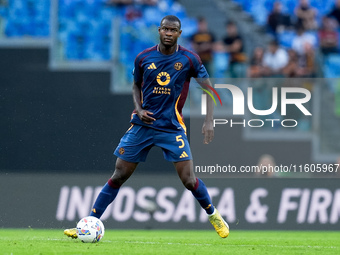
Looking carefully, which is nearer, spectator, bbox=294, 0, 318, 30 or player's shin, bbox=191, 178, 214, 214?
player's shin, bbox=191, 178, 214, 214

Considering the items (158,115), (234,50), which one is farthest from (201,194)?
(234,50)

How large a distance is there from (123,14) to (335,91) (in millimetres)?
5179

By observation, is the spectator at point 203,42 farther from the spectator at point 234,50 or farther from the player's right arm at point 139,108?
the player's right arm at point 139,108

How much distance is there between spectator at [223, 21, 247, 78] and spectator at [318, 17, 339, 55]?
1751 millimetres

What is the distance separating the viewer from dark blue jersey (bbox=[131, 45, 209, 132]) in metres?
7.06

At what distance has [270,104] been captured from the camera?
40.3 ft

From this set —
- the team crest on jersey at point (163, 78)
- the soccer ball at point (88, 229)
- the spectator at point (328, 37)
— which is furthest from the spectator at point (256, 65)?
the soccer ball at point (88, 229)

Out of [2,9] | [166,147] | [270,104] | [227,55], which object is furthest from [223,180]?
[2,9]

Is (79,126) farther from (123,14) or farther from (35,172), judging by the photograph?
(123,14)

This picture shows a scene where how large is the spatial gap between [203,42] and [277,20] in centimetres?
223

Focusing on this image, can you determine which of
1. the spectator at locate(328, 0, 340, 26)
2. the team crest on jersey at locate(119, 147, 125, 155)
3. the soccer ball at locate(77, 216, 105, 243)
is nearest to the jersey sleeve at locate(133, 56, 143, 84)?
the team crest on jersey at locate(119, 147, 125, 155)

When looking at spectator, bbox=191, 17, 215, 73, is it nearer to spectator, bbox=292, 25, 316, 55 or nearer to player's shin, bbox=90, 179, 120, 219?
spectator, bbox=292, 25, 316, 55

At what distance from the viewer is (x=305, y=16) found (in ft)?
52.4

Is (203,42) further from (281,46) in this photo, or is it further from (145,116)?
(145,116)
